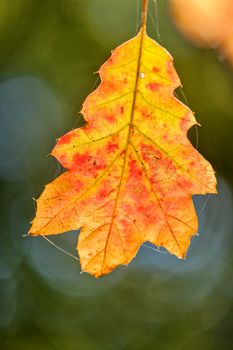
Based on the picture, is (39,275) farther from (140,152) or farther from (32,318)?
(140,152)

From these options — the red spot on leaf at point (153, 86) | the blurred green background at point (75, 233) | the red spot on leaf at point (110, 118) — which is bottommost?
the blurred green background at point (75, 233)

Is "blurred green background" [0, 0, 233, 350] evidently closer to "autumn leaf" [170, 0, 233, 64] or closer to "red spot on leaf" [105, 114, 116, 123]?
"autumn leaf" [170, 0, 233, 64]

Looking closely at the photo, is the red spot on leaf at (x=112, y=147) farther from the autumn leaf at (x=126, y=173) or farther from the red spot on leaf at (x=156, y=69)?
the red spot on leaf at (x=156, y=69)

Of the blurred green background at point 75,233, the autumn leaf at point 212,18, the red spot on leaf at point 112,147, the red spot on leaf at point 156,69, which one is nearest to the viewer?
the red spot on leaf at point 156,69

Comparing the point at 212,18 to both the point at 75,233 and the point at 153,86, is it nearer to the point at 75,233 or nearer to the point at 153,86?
the point at 153,86

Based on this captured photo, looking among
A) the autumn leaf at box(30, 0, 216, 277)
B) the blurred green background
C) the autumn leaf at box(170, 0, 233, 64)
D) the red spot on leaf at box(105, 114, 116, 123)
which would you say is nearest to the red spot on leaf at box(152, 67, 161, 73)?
the autumn leaf at box(30, 0, 216, 277)

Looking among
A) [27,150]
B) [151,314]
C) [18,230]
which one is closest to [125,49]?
[27,150]

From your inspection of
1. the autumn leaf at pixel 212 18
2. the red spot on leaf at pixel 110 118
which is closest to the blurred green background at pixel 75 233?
the autumn leaf at pixel 212 18
